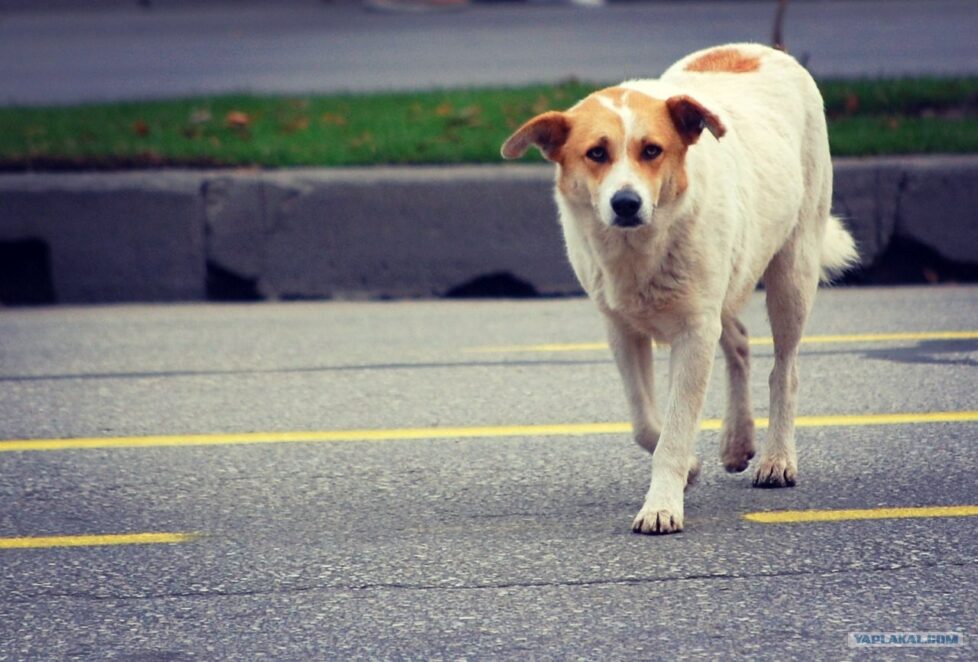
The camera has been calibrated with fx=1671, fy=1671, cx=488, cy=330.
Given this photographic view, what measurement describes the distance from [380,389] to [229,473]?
4.43 ft

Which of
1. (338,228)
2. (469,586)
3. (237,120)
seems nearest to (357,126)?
(237,120)

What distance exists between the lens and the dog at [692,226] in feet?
15.9

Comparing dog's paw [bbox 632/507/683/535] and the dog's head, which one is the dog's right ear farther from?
dog's paw [bbox 632/507/683/535]

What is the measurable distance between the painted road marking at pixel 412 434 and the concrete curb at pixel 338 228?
303 cm

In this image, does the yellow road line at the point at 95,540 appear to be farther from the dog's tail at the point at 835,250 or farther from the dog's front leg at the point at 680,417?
the dog's tail at the point at 835,250

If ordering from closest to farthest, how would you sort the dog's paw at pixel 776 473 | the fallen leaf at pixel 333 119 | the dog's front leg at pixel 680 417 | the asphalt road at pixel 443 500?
the asphalt road at pixel 443 500
the dog's front leg at pixel 680 417
the dog's paw at pixel 776 473
the fallen leaf at pixel 333 119

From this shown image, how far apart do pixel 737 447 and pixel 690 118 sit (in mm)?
1263

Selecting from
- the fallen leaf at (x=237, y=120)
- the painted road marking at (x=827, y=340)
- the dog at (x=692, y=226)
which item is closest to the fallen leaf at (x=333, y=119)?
the fallen leaf at (x=237, y=120)

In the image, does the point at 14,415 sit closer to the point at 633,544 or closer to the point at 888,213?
the point at 633,544

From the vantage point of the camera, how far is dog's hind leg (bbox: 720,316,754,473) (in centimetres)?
561

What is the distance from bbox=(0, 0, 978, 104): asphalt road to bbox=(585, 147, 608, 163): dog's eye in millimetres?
8626

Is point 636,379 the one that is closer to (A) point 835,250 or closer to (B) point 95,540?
(A) point 835,250

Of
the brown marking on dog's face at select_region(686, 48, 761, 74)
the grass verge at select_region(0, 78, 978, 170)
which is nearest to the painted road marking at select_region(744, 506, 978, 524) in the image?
the brown marking on dog's face at select_region(686, 48, 761, 74)

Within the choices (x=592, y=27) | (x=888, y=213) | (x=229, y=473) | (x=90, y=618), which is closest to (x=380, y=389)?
(x=229, y=473)
